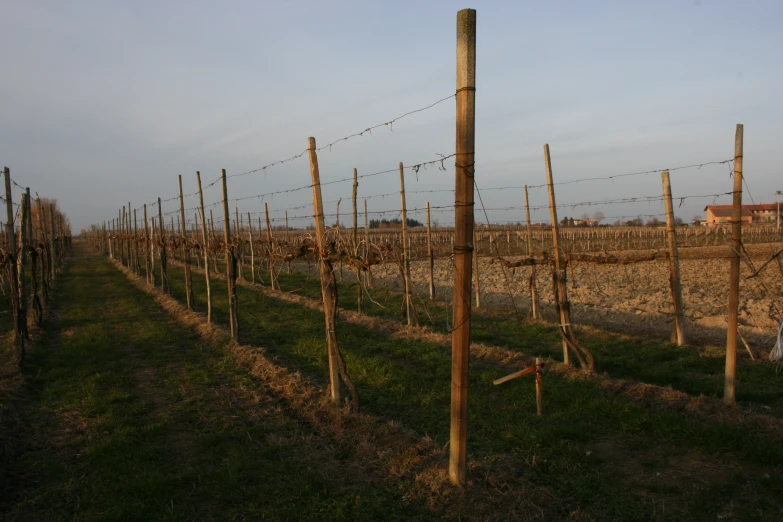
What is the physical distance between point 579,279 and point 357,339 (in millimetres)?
10218

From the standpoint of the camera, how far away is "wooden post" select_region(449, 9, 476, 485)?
3.47 m

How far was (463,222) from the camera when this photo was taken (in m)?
3.57

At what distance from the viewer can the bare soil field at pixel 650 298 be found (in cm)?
950

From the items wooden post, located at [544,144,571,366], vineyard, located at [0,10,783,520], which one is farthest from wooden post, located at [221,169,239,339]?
wooden post, located at [544,144,571,366]

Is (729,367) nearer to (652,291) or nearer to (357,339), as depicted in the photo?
(357,339)

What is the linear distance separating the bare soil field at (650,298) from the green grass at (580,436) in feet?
5.19

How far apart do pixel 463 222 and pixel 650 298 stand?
10.3 metres

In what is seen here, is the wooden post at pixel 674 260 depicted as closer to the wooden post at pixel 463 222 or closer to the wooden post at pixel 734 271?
→ the wooden post at pixel 734 271

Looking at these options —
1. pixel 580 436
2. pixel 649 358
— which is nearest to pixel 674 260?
pixel 649 358

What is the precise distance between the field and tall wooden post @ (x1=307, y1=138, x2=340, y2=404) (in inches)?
15.7

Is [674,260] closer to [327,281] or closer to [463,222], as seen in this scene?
[327,281]

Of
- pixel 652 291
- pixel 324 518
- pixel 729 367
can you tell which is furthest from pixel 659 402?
pixel 652 291

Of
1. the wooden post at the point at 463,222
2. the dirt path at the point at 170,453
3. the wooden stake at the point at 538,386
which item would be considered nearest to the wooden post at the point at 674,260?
the wooden stake at the point at 538,386

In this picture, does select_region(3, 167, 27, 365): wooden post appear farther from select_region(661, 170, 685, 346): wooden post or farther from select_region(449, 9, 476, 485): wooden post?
select_region(661, 170, 685, 346): wooden post
